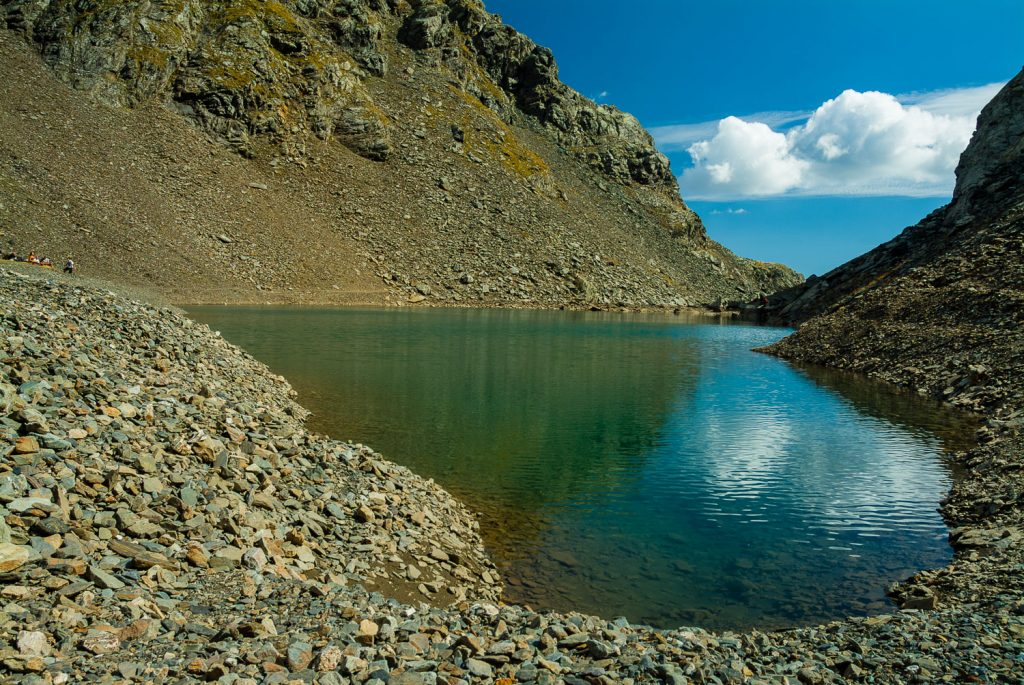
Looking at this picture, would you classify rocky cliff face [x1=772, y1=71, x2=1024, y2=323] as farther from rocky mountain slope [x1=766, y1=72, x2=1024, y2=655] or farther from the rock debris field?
the rock debris field

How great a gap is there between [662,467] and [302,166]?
10102 centimetres

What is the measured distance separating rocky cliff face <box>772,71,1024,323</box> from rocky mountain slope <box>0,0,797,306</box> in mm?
51757

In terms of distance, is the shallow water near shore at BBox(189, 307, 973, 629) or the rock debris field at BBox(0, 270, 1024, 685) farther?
the shallow water near shore at BBox(189, 307, 973, 629)

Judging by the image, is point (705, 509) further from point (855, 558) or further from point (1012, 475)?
point (1012, 475)

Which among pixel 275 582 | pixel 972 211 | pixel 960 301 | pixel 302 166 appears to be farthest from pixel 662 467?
pixel 302 166

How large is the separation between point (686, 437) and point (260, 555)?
19254 mm

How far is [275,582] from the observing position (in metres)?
9.34

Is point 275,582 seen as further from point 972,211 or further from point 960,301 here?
point 972,211

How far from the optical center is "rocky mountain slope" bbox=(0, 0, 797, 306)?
80000 millimetres

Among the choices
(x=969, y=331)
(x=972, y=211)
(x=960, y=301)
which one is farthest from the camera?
(x=972, y=211)

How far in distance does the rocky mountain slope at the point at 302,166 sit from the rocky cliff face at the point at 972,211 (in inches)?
2038

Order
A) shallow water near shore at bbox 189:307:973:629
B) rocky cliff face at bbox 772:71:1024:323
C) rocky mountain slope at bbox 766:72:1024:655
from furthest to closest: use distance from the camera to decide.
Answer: rocky cliff face at bbox 772:71:1024:323 → rocky mountain slope at bbox 766:72:1024:655 → shallow water near shore at bbox 189:307:973:629

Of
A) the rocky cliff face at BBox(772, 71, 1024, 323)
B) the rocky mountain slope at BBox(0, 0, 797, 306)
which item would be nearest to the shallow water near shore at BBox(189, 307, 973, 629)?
the rocky cliff face at BBox(772, 71, 1024, 323)

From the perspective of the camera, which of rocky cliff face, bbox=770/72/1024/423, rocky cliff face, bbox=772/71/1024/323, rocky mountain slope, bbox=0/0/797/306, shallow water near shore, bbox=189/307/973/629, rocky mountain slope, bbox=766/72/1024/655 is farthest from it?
rocky mountain slope, bbox=0/0/797/306
